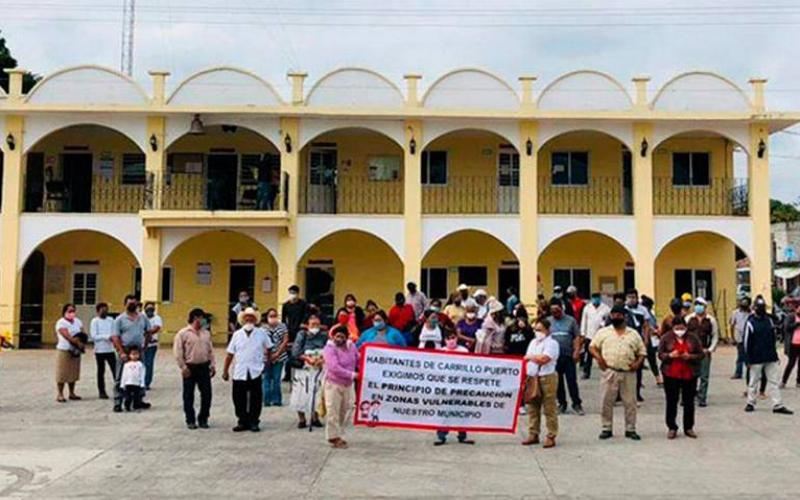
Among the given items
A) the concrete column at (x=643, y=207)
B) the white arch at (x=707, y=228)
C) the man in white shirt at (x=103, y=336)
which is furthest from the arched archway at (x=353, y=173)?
the man in white shirt at (x=103, y=336)

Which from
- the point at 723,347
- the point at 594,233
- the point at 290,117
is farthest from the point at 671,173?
the point at 290,117

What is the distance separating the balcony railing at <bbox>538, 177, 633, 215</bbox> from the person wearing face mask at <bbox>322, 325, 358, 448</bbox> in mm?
15908

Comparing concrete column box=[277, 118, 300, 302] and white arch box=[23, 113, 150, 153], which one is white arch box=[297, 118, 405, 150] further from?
white arch box=[23, 113, 150, 153]

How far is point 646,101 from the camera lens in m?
23.4

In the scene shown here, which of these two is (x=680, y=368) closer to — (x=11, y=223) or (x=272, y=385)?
(x=272, y=385)

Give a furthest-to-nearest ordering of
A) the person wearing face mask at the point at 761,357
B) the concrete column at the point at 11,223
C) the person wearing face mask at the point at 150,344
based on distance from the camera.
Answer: the concrete column at the point at 11,223
the person wearing face mask at the point at 150,344
the person wearing face mask at the point at 761,357

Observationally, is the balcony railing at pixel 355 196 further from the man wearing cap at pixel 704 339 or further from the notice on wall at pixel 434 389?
the notice on wall at pixel 434 389

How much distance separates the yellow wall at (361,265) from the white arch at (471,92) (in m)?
5.05

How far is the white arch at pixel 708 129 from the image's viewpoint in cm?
2348

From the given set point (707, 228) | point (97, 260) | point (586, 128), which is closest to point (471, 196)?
point (586, 128)

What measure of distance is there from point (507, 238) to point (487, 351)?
11.3m

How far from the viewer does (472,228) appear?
23.4 metres

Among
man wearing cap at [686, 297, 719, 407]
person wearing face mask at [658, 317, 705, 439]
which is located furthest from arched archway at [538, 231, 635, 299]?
person wearing face mask at [658, 317, 705, 439]

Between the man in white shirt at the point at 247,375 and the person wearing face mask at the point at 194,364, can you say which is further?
the person wearing face mask at the point at 194,364
